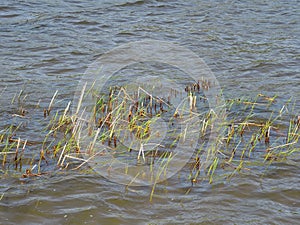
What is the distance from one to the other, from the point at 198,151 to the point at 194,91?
6.82 ft

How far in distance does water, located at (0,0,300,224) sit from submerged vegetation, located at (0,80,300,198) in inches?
6.0

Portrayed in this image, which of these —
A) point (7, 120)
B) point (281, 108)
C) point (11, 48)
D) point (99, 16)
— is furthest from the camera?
point (99, 16)

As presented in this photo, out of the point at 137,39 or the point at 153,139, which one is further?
→ the point at 137,39

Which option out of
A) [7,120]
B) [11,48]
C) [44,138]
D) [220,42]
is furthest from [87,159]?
[220,42]

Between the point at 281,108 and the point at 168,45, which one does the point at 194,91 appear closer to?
the point at 281,108

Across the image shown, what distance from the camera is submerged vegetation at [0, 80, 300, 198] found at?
6.07m

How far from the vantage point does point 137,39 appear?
1076 centimetres

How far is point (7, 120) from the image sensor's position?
7246mm

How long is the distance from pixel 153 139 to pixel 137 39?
4.36 m

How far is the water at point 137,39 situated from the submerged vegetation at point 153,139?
0.15 meters

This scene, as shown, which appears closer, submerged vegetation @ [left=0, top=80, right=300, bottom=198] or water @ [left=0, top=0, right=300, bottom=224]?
water @ [left=0, top=0, right=300, bottom=224]

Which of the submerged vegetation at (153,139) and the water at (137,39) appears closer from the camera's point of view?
the water at (137,39)

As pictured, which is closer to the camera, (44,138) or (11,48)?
(44,138)

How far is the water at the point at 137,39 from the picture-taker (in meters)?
5.29
